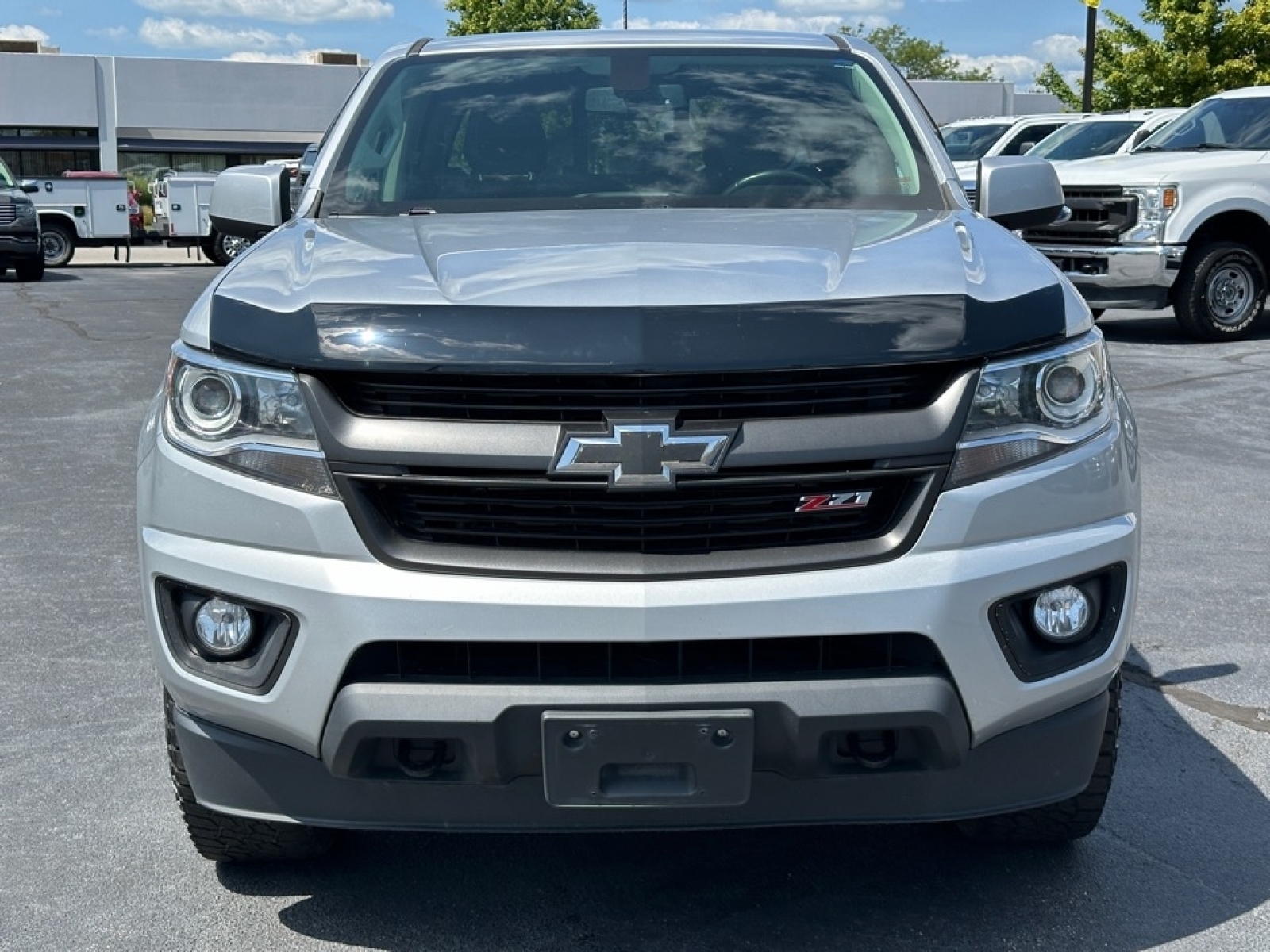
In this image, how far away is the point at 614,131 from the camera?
4188 millimetres

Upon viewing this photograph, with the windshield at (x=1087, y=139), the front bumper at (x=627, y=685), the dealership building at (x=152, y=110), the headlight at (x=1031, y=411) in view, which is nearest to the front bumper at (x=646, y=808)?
the front bumper at (x=627, y=685)

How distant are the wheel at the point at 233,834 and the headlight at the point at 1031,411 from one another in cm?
148

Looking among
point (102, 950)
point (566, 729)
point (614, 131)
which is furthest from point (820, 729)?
point (614, 131)

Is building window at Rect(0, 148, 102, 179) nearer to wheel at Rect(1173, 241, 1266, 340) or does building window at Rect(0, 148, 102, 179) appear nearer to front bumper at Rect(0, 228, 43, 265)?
front bumper at Rect(0, 228, 43, 265)

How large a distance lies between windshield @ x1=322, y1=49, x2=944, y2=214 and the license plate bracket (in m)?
1.68

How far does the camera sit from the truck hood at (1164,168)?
1230 centimetres

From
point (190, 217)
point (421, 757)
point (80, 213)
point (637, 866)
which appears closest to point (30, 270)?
point (80, 213)

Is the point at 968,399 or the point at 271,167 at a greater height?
the point at 271,167

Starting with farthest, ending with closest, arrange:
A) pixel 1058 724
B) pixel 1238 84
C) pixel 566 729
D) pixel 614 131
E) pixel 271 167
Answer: pixel 1238 84, pixel 271 167, pixel 614 131, pixel 1058 724, pixel 566 729

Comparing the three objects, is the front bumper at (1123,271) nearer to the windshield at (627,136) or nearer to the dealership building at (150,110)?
the windshield at (627,136)

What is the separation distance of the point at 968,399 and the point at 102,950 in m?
1.90

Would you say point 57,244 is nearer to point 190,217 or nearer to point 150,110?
point 190,217

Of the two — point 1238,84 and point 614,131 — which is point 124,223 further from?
point 614,131

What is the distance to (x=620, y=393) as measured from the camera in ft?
8.52
